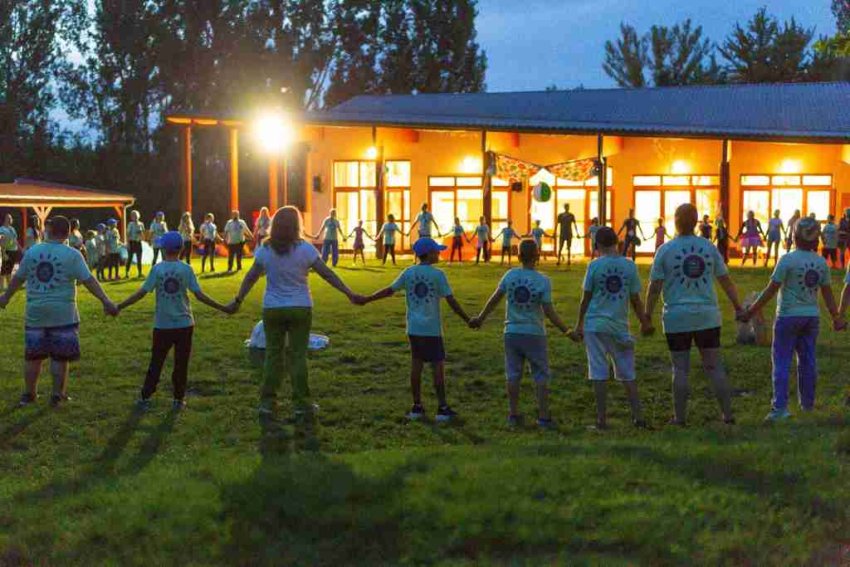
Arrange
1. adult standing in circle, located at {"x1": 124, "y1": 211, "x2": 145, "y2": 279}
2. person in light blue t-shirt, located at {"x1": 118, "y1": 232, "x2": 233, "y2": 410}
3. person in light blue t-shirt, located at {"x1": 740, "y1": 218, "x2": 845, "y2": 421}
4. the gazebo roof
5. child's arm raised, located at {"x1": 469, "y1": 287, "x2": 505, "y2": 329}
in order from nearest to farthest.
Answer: person in light blue t-shirt, located at {"x1": 740, "y1": 218, "x2": 845, "y2": 421} < child's arm raised, located at {"x1": 469, "y1": 287, "x2": 505, "y2": 329} < person in light blue t-shirt, located at {"x1": 118, "y1": 232, "x2": 233, "y2": 410} < adult standing in circle, located at {"x1": 124, "y1": 211, "x2": 145, "y2": 279} < the gazebo roof

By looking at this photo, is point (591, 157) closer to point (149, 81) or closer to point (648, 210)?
point (648, 210)

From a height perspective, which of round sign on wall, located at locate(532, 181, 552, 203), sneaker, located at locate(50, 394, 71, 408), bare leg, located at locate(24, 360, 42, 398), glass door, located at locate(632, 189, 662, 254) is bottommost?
sneaker, located at locate(50, 394, 71, 408)

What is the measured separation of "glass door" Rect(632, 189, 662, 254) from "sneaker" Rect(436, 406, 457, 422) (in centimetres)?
2719

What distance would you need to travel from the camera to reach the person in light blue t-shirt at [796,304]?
865 centimetres

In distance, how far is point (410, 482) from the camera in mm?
6445

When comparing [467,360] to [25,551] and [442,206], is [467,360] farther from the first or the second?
[442,206]

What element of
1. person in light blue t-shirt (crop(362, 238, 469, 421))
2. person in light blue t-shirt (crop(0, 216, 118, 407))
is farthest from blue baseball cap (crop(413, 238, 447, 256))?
person in light blue t-shirt (crop(0, 216, 118, 407))

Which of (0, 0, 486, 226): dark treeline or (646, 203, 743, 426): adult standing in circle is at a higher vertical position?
(0, 0, 486, 226): dark treeline

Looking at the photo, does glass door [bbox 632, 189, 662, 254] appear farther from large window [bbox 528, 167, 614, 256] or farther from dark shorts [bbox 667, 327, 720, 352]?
dark shorts [bbox 667, 327, 720, 352]

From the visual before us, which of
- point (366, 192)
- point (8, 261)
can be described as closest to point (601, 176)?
point (366, 192)

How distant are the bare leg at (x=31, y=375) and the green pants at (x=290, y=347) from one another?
2077 mm

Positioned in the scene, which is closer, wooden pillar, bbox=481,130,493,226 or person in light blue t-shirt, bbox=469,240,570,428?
person in light blue t-shirt, bbox=469,240,570,428

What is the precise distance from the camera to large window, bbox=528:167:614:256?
36281mm

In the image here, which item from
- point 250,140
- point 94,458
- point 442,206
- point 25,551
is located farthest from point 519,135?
point 25,551
